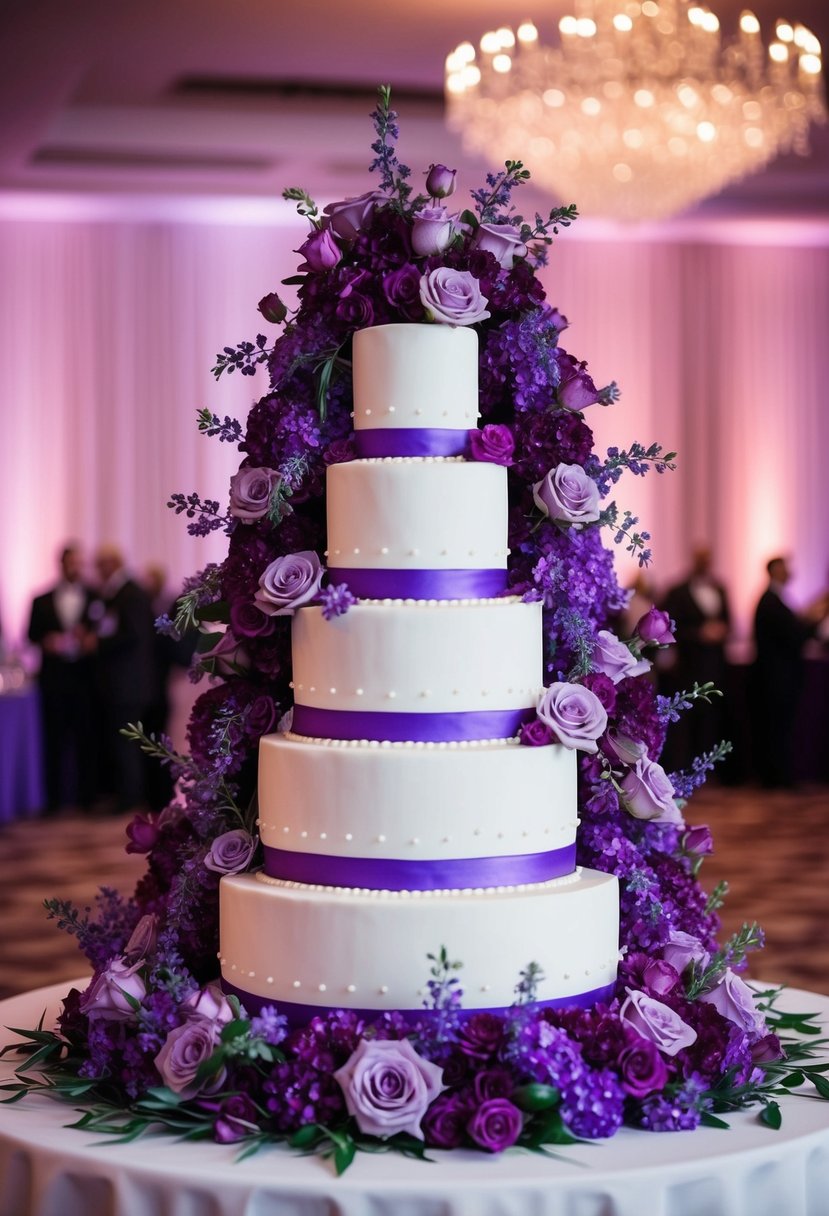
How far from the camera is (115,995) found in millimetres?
3064

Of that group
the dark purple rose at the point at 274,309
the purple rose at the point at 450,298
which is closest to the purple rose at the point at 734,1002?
the purple rose at the point at 450,298

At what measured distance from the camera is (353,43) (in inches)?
422

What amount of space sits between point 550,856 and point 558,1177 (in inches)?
25.8

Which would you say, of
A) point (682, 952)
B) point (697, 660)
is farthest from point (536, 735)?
point (697, 660)

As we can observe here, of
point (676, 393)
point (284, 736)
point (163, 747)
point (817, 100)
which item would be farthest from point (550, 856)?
point (676, 393)

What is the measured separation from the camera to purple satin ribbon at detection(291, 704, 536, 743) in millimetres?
3010

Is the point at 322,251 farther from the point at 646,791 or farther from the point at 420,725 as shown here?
the point at 646,791

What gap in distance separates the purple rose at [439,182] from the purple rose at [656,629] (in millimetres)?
968

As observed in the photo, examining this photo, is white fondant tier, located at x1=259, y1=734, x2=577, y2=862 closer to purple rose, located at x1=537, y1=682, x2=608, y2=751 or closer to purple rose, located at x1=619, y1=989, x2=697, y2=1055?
purple rose, located at x1=537, y1=682, x2=608, y2=751

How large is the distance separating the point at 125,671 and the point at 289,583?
7932 millimetres

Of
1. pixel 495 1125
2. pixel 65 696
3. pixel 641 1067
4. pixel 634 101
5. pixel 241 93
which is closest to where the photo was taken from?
pixel 495 1125

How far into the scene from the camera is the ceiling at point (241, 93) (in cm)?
994

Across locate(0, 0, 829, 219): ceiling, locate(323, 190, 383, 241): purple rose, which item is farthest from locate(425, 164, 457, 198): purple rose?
locate(0, 0, 829, 219): ceiling

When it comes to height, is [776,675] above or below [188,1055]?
below
